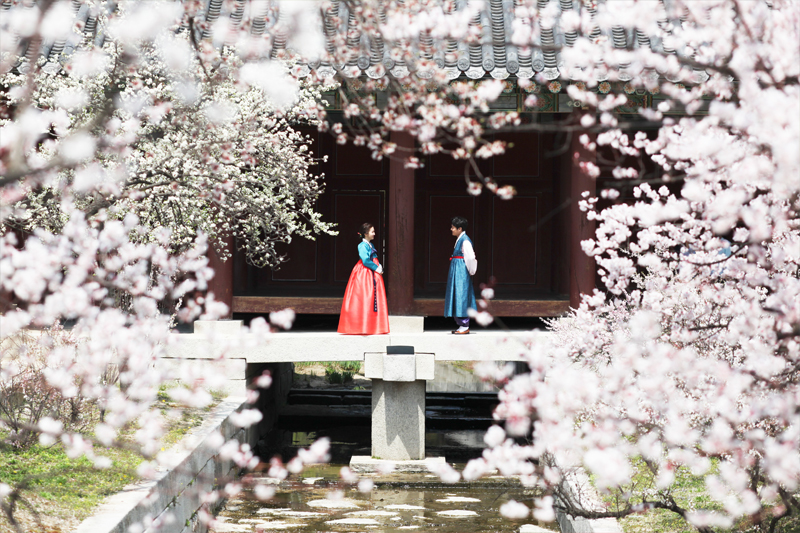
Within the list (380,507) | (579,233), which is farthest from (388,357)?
(579,233)

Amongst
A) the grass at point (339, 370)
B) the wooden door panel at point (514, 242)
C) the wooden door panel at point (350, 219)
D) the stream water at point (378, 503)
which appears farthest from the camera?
the grass at point (339, 370)

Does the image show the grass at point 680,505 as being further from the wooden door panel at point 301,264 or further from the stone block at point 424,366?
the wooden door panel at point 301,264

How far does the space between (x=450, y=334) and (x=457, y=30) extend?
20.2 feet

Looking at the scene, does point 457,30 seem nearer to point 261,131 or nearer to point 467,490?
point 261,131

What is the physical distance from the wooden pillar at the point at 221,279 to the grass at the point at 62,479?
10.2 feet

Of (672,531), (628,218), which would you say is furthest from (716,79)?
(672,531)

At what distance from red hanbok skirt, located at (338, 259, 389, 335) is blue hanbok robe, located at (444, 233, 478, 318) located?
0.79m

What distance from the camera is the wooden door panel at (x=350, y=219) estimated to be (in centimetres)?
1302

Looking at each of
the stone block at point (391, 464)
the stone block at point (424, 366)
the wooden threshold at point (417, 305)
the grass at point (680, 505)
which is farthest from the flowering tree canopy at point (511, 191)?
the stone block at point (391, 464)

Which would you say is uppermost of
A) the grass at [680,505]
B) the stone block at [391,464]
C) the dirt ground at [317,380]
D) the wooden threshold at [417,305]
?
the wooden threshold at [417,305]

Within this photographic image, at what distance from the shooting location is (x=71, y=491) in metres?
5.92

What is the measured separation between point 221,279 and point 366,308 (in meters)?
1.91

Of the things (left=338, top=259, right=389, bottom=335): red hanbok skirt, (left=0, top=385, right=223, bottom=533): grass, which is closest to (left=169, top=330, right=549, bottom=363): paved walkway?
(left=338, top=259, right=389, bottom=335): red hanbok skirt

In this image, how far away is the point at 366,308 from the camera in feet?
33.2
